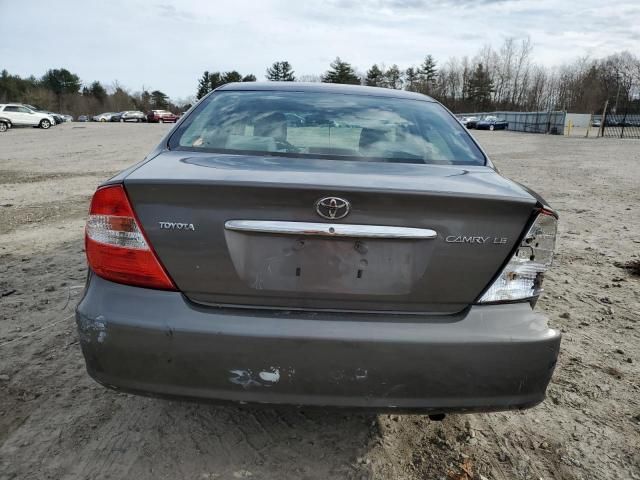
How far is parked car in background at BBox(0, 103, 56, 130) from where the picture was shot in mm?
33281

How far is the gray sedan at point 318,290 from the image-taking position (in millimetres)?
1700

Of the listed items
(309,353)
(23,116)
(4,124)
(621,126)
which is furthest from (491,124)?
(309,353)

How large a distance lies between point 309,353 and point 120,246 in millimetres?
783

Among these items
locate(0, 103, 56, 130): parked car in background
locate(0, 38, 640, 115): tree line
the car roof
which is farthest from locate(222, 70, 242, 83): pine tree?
the car roof

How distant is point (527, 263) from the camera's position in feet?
5.99

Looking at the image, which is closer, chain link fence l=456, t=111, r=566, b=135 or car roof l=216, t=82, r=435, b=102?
car roof l=216, t=82, r=435, b=102

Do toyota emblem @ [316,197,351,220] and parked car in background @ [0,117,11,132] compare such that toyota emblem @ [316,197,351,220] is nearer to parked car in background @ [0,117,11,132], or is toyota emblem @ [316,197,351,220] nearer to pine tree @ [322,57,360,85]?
parked car in background @ [0,117,11,132]

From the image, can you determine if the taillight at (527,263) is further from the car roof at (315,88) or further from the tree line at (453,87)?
the tree line at (453,87)

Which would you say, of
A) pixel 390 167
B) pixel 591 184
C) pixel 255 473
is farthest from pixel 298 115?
pixel 591 184

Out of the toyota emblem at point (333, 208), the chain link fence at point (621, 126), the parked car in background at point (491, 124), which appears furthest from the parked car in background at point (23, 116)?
the parked car in background at point (491, 124)

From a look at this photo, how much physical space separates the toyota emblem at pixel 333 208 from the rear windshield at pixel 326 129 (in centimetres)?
56

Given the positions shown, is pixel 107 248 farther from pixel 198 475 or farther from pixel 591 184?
pixel 591 184

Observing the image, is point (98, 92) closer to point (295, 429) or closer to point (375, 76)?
point (375, 76)

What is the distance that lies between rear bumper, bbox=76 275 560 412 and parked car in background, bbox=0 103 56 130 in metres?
37.6
